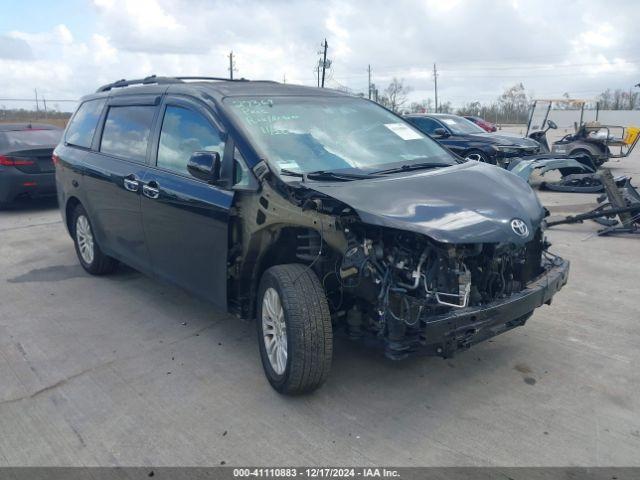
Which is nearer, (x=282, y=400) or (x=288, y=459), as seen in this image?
(x=288, y=459)

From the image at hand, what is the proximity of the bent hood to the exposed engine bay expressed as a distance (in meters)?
0.08

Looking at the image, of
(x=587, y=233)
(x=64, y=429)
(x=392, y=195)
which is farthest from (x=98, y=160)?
(x=587, y=233)

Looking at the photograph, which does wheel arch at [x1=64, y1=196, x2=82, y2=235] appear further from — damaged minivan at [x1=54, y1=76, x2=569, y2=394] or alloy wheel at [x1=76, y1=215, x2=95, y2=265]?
damaged minivan at [x1=54, y1=76, x2=569, y2=394]

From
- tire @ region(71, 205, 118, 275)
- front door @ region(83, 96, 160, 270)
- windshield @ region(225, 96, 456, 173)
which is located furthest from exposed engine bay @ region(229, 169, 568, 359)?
tire @ region(71, 205, 118, 275)

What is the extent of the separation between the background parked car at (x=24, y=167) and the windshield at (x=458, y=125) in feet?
27.7

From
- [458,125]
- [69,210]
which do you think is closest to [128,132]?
[69,210]

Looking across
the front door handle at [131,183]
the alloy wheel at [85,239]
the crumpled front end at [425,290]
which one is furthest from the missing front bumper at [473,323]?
the alloy wheel at [85,239]

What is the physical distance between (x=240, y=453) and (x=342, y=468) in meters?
0.55

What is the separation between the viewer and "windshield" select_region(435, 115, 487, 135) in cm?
1301

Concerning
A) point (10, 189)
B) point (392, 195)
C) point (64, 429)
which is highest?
point (392, 195)

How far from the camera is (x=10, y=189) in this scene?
930cm

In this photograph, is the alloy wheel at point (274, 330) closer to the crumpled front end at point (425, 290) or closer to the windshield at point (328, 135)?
the crumpled front end at point (425, 290)

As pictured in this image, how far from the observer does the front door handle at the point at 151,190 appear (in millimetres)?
4379

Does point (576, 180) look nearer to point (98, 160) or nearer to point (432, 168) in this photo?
point (432, 168)
